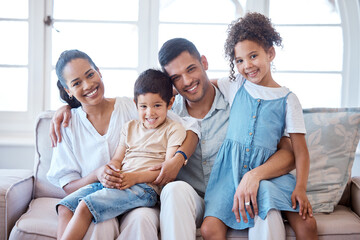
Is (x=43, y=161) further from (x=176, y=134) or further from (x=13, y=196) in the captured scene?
(x=176, y=134)

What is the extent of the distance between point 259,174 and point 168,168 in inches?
14.4

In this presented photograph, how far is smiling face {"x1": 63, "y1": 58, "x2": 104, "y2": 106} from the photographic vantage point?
1.65m

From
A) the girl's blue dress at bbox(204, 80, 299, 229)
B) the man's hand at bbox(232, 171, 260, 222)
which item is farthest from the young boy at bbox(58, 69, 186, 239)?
the man's hand at bbox(232, 171, 260, 222)

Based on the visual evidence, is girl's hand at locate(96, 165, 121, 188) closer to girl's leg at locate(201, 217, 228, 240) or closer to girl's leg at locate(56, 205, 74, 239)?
girl's leg at locate(56, 205, 74, 239)

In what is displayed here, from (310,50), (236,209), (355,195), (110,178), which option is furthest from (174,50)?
(310,50)

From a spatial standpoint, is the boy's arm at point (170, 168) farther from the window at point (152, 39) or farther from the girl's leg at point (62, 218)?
the window at point (152, 39)

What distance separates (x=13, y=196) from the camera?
5.09 ft

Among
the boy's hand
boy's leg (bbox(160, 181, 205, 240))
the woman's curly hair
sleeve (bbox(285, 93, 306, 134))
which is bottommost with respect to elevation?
boy's leg (bbox(160, 181, 205, 240))

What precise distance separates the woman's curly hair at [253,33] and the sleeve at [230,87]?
0.11 metres

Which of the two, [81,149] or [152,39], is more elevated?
[152,39]

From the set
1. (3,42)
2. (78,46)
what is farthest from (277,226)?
(3,42)

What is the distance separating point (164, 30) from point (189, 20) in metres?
0.19

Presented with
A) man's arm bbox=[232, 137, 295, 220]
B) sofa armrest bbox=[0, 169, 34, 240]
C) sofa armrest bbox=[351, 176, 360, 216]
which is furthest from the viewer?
sofa armrest bbox=[351, 176, 360, 216]

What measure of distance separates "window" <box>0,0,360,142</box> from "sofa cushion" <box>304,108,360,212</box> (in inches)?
35.7
